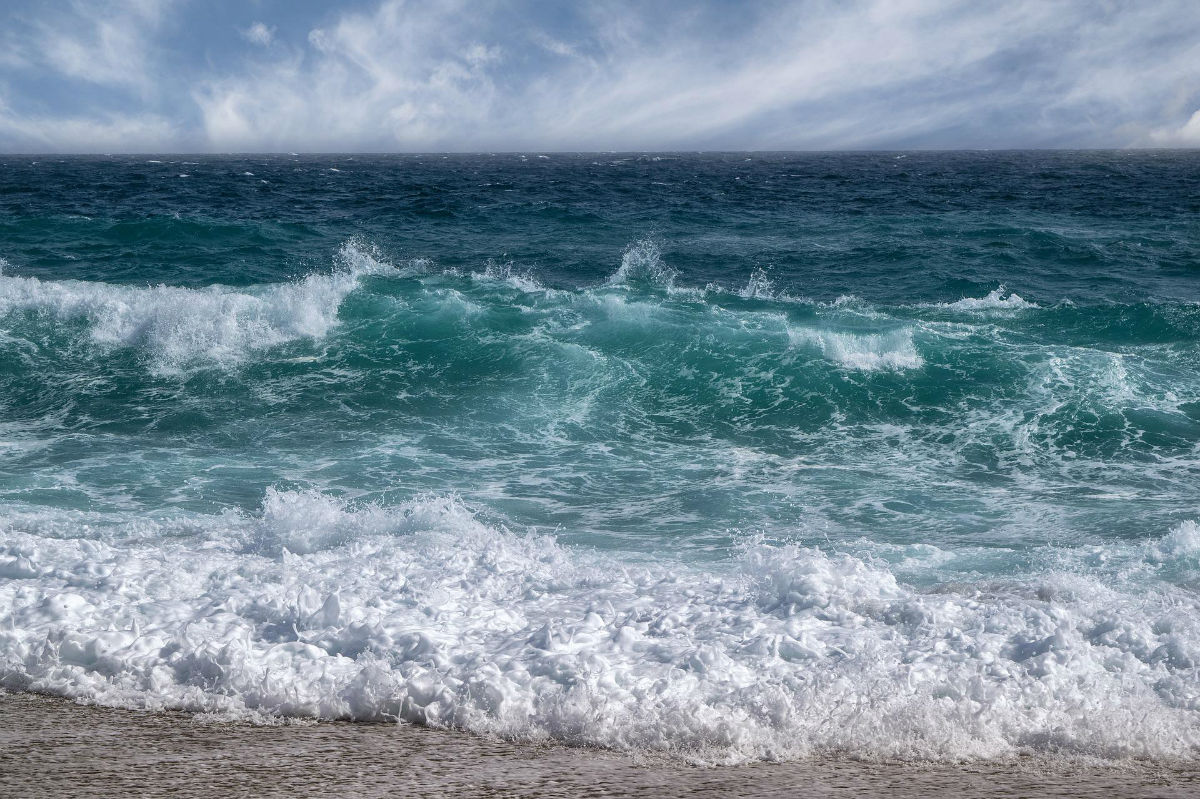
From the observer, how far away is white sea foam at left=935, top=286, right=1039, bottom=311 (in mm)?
16391

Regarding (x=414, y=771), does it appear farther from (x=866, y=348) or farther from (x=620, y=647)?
(x=866, y=348)

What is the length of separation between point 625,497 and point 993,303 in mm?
11283

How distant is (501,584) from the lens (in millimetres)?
5570

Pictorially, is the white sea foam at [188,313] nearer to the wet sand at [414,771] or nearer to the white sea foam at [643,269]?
the white sea foam at [643,269]

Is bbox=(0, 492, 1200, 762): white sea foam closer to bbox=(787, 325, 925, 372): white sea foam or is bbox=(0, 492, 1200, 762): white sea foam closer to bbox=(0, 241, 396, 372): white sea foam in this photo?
bbox=(787, 325, 925, 372): white sea foam

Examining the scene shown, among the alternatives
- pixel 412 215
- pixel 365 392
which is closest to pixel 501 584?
pixel 365 392

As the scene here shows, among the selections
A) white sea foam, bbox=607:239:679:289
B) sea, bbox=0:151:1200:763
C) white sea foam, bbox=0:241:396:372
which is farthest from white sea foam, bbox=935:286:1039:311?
white sea foam, bbox=0:241:396:372

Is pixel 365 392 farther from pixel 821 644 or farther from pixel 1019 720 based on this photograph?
pixel 1019 720

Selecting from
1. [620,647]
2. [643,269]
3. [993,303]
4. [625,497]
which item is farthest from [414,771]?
[643,269]

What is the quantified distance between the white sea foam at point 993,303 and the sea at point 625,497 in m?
0.16

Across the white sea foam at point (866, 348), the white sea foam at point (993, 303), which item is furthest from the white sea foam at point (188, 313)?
the white sea foam at point (993, 303)

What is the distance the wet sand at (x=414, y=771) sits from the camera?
3557 millimetres

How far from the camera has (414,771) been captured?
12.2 feet

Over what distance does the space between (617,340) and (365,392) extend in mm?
4007
